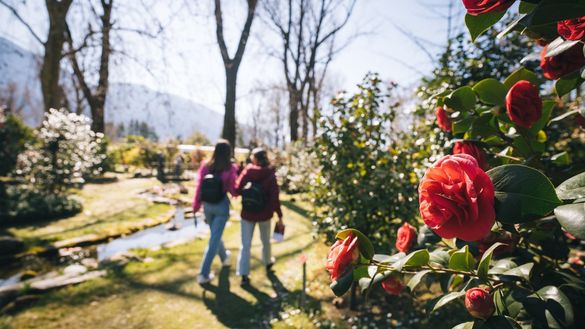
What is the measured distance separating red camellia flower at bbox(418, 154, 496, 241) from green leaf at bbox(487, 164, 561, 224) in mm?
64

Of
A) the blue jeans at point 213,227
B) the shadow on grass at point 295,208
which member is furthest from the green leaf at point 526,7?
the shadow on grass at point 295,208

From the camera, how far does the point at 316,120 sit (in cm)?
405

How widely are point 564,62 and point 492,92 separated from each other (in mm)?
272

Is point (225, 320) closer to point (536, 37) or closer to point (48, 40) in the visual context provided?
point (536, 37)


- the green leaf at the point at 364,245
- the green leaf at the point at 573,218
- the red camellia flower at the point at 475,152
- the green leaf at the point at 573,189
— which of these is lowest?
the green leaf at the point at 364,245

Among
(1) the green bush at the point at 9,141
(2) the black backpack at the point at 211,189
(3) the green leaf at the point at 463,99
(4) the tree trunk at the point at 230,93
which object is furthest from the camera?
(4) the tree trunk at the point at 230,93

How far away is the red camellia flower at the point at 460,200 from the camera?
64 cm

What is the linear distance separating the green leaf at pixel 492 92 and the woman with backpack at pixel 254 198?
3363 mm

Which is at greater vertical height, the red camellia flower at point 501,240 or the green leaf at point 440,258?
the red camellia flower at point 501,240

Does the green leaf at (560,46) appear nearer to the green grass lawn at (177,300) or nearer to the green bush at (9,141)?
the green grass lawn at (177,300)

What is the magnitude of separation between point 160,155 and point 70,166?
630cm

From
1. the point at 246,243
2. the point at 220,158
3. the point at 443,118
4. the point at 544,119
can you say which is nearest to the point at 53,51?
the point at 220,158

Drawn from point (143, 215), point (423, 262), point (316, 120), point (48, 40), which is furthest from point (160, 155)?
point (423, 262)

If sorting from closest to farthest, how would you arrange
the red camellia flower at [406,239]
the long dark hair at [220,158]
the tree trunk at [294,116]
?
the red camellia flower at [406,239] < the long dark hair at [220,158] < the tree trunk at [294,116]
